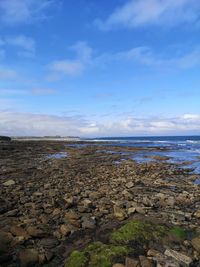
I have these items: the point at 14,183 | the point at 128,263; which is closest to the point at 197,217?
the point at 128,263

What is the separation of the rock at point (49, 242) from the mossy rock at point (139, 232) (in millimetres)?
1413

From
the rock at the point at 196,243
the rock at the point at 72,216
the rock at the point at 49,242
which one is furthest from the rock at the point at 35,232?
the rock at the point at 196,243

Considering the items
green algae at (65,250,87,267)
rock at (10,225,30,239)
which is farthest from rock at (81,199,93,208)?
green algae at (65,250,87,267)

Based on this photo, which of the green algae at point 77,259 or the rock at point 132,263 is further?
the green algae at point 77,259

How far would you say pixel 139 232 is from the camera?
6898 mm

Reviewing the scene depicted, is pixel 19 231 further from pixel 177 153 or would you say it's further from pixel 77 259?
pixel 177 153

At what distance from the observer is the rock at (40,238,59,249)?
22.1 feet

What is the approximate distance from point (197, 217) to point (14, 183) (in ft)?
31.2

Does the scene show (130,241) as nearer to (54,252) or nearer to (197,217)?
(54,252)

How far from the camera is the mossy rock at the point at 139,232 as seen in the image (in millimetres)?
Answer: 6648

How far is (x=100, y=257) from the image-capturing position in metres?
5.72

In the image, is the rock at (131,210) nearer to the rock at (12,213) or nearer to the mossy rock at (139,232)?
the mossy rock at (139,232)

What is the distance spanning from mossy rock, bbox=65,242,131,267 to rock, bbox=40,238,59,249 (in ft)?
3.23

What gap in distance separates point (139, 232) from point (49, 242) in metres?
2.25
